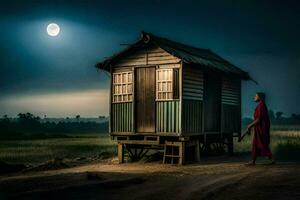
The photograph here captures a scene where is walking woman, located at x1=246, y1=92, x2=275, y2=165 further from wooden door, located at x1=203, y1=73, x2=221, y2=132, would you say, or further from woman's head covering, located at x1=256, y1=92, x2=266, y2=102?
wooden door, located at x1=203, y1=73, x2=221, y2=132

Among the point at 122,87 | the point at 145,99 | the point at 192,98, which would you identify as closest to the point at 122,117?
the point at 122,87

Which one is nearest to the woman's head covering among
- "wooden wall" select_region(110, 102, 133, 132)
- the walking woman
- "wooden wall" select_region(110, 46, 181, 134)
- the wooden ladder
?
the walking woman

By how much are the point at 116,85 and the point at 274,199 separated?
44.0 ft

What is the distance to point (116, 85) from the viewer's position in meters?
22.5

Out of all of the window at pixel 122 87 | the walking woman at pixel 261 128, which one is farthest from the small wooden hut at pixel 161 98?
the walking woman at pixel 261 128


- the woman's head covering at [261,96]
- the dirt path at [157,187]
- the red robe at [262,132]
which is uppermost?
the woman's head covering at [261,96]

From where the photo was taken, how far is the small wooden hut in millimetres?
20312

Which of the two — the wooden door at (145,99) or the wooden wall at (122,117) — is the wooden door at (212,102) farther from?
the wooden wall at (122,117)

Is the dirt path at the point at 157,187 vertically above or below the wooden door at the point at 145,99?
below

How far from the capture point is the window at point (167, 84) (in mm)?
20375

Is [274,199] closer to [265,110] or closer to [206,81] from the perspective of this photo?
[265,110]

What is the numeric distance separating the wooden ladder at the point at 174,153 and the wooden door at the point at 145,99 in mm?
1082

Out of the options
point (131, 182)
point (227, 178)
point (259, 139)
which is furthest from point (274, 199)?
point (259, 139)

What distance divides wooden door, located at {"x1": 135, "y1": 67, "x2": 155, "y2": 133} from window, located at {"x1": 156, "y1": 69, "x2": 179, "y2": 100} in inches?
12.5
